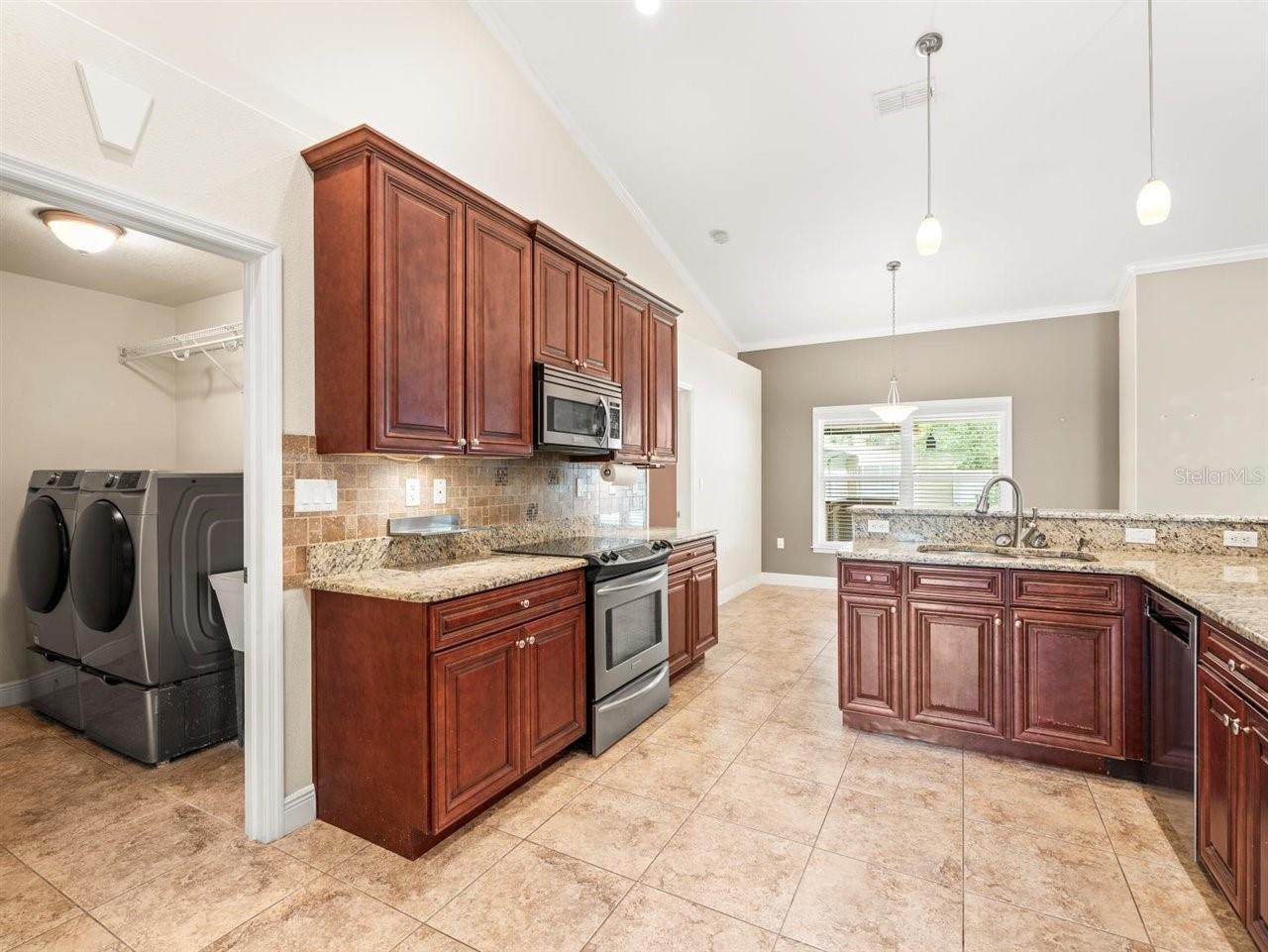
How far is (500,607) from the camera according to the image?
7.54 feet

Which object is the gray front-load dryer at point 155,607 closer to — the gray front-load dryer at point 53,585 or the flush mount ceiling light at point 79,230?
the gray front-load dryer at point 53,585

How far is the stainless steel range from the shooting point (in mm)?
2812

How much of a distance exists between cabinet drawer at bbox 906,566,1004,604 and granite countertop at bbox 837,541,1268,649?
0.06 metres

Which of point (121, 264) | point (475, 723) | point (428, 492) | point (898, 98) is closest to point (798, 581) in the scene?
point (898, 98)

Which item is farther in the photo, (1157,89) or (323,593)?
(1157,89)

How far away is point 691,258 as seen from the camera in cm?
553

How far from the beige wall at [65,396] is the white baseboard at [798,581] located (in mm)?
5877

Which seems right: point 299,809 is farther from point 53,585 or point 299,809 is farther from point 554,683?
point 53,585

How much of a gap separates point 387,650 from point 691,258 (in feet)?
15.0

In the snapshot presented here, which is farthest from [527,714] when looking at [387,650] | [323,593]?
[323,593]

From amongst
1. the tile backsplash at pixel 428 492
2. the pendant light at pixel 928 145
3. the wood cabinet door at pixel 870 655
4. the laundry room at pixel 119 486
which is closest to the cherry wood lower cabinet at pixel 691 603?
the tile backsplash at pixel 428 492

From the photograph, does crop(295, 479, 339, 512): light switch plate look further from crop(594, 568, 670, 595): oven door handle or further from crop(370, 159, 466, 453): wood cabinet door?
crop(594, 568, 670, 595): oven door handle

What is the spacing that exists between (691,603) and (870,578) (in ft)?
4.11

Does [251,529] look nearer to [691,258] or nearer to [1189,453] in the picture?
[691,258]
